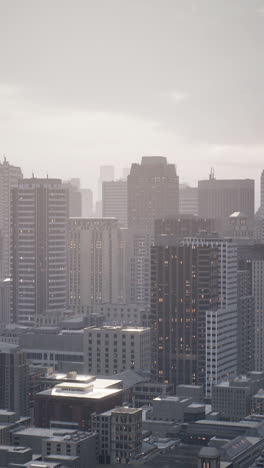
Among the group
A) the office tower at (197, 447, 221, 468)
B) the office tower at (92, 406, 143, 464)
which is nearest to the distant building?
the office tower at (92, 406, 143, 464)

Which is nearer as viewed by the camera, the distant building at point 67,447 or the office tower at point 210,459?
the office tower at point 210,459

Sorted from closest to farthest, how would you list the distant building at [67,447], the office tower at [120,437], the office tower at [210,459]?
the office tower at [210,459] < the distant building at [67,447] < the office tower at [120,437]

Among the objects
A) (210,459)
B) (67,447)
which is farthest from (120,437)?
(210,459)

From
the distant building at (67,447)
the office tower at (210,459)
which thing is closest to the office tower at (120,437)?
the distant building at (67,447)

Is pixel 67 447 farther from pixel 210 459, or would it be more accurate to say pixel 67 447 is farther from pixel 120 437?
pixel 210 459

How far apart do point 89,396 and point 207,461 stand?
3744 centimetres

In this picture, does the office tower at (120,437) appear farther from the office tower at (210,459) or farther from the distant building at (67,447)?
the office tower at (210,459)

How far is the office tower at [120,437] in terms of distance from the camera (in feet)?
593

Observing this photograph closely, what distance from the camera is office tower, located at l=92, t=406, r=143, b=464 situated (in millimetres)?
180875

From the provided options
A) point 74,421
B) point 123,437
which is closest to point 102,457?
point 123,437

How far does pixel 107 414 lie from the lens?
7303 inches

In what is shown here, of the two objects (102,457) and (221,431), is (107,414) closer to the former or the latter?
(102,457)

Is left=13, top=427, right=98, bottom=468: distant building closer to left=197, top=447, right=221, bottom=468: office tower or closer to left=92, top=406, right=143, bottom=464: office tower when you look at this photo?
left=92, top=406, right=143, bottom=464: office tower

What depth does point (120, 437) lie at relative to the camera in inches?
7156
